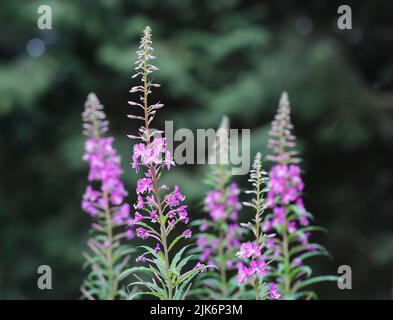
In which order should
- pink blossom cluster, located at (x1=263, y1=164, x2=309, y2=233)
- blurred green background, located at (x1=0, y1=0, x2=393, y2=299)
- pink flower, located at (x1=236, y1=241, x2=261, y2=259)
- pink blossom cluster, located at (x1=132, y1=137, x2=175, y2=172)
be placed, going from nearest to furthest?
pink blossom cluster, located at (x1=132, y1=137, x2=175, y2=172)
pink flower, located at (x1=236, y1=241, x2=261, y2=259)
pink blossom cluster, located at (x1=263, y1=164, x2=309, y2=233)
blurred green background, located at (x1=0, y1=0, x2=393, y2=299)

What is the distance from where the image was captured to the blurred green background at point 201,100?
907 cm

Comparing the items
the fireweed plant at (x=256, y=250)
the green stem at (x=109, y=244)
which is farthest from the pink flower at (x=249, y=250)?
the green stem at (x=109, y=244)

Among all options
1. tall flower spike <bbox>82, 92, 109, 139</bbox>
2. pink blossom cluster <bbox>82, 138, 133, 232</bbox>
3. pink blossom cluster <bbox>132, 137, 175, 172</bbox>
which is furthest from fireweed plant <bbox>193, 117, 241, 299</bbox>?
pink blossom cluster <bbox>132, 137, 175, 172</bbox>

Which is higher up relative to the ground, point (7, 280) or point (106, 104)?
point (106, 104)

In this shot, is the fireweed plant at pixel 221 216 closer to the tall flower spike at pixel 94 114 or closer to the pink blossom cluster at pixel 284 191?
the pink blossom cluster at pixel 284 191

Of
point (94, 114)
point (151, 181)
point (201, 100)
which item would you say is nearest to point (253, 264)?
point (151, 181)

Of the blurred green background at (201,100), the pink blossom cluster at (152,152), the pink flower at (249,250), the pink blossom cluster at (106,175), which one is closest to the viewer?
the pink blossom cluster at (152,152)

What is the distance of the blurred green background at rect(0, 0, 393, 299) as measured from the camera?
29.8 ft

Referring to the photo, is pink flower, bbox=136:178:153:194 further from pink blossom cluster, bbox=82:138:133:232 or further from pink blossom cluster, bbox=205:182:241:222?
pink blossom cluster, bbox=205:182:241:222
